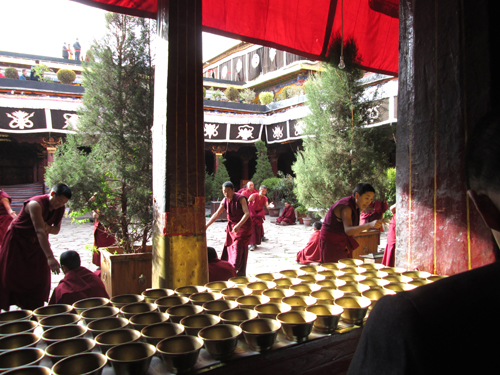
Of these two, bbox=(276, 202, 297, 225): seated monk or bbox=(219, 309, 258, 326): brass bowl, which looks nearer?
bbox=(219, 309, 258, 326): brass bowl

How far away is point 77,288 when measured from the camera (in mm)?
2482

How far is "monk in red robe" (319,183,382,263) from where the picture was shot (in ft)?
11.6

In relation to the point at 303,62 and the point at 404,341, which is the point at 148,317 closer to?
the point at 404,341

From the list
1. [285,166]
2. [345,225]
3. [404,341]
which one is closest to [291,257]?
[345,225]

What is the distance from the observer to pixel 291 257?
6.45 meters

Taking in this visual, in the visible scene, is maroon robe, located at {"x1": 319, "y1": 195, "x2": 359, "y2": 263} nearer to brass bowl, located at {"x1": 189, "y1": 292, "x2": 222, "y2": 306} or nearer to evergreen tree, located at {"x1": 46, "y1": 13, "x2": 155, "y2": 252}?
evergreen tree, located at {"x1": 46, "y1": 13, "x2": 155, "y2": 252}

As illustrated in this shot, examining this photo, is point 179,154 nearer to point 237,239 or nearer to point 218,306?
point 218,306

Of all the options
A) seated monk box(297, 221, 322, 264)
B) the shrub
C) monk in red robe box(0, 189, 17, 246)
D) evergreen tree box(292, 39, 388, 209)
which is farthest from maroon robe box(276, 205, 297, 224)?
the shrub

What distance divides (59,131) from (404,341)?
465 inches

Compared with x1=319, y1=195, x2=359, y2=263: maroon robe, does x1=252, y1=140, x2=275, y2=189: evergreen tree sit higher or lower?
higher

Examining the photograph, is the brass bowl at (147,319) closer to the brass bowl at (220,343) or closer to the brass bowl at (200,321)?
the brass bowl at (200,321)

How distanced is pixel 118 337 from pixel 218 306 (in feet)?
1.29

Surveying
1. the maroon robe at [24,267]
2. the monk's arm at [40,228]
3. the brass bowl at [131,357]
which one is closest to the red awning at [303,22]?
the monk's arm at [40,228]

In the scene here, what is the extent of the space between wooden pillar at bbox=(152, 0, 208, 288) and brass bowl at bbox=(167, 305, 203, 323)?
40.4 inches
